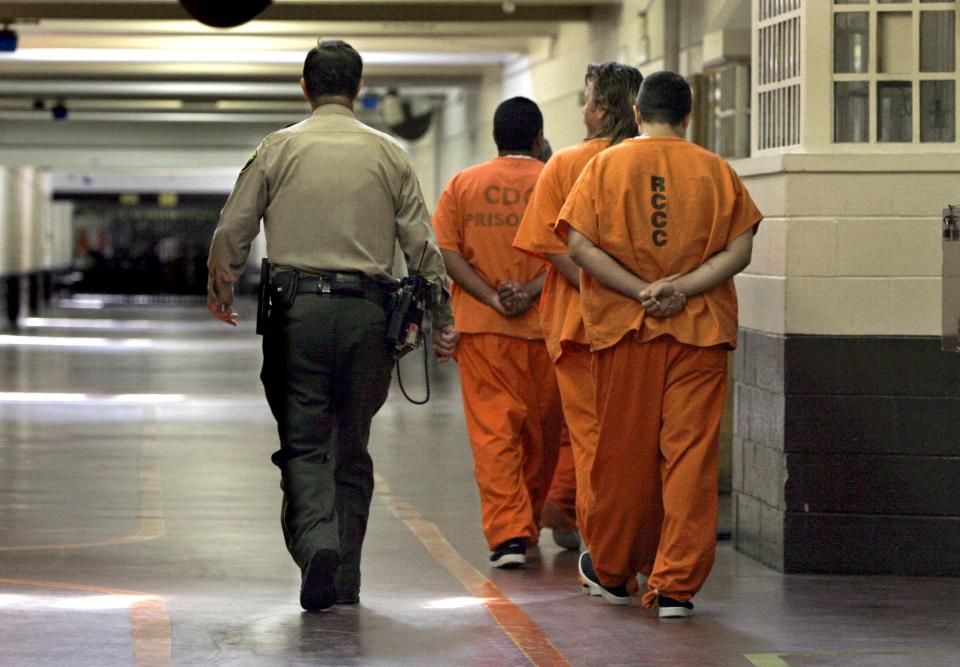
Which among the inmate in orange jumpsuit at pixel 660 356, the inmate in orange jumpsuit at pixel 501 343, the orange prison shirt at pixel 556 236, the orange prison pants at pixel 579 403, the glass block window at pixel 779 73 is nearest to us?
the inmate in orange jumpsuit at pixel 660 356

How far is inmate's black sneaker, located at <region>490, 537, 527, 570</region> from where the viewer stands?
21.0 ft

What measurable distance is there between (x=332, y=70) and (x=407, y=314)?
0.82 meters

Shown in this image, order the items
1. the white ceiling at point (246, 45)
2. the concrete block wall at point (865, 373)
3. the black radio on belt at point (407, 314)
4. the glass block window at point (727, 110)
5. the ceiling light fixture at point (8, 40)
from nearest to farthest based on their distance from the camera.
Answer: the black radio on belt at point (407, 314) → the concrete block wall at point (865, 373) → the glass block window at point (727, 110) → the white ceiling at point (246, 45) → the ceiling light fixture at point (8, 40)

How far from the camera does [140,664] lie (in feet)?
15.2

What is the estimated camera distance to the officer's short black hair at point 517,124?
22.5ft

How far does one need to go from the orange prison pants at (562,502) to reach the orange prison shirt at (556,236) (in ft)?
3.03

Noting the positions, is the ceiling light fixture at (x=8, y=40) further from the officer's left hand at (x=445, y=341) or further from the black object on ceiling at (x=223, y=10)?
the officer's left hand at (x=445, y=341)

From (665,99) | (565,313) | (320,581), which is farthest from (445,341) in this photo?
(665,99)

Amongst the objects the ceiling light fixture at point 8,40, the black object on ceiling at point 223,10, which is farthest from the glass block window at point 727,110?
the ceiling light fixture at point 8,40

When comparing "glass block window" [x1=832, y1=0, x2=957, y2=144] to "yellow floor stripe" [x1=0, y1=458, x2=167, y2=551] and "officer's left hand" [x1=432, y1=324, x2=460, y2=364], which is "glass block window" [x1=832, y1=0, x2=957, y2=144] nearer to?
"officer's left hand" [x1=432, y1=324, x2=460, y2=364]

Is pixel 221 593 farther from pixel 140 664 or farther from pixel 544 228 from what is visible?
pixel 544 228

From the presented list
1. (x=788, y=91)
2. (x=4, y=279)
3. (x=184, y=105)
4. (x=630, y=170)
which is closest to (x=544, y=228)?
(x=630, y=170)

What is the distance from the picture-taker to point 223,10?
9.28 m

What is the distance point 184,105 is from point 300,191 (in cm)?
2083
